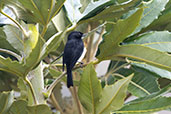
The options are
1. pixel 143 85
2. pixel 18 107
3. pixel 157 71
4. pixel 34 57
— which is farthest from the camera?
pixel 143 85

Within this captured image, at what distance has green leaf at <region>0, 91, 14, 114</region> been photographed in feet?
2.21

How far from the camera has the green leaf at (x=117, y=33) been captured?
60 cm

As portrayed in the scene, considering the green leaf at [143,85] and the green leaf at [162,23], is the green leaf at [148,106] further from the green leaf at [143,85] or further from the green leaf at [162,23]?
the green leaf at [162,23]

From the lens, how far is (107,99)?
0.65 m

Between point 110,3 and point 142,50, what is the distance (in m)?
0.16

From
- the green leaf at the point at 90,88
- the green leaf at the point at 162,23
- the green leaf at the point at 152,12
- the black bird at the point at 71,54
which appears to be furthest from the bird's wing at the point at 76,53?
the green leaf at the point at 162,23

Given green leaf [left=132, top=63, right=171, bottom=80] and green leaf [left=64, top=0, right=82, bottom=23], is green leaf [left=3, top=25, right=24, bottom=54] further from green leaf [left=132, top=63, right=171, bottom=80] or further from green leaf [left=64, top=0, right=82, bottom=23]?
green leaf [left=132, top=63, right=171, bottom=80]

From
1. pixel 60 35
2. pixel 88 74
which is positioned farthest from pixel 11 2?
pixel 88 74

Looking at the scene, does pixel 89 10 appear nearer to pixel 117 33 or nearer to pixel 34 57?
pixel 117 33

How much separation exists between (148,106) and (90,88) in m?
0.18

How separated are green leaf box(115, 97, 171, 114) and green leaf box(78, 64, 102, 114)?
12 cm

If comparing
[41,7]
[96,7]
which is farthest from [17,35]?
[96,7]

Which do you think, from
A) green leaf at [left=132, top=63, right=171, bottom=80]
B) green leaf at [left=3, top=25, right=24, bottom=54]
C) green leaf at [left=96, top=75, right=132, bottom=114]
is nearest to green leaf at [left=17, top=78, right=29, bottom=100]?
green leaf at [left=3, top=25, right=24, bottom=54]

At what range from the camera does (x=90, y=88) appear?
2.17 feet
